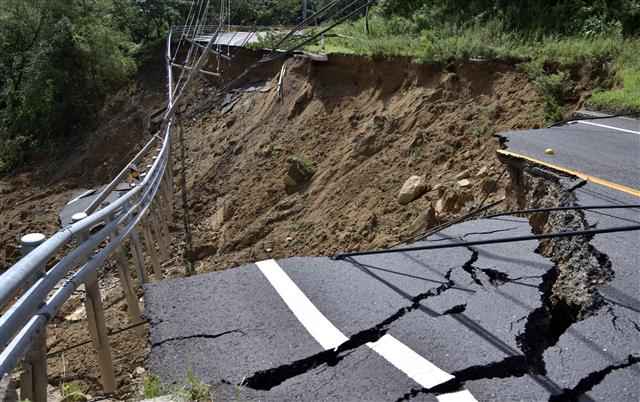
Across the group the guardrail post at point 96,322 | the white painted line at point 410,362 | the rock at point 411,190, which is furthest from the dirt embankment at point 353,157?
the guardrail post at point 96,322

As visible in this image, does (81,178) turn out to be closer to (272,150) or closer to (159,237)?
(272,150)

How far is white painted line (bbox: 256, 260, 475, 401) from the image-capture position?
3682mm

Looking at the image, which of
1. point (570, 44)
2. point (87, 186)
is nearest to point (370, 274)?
point (570, 44)

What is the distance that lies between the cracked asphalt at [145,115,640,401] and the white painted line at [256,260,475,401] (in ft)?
0.14

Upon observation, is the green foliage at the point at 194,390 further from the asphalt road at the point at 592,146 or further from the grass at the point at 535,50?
the grass at the point at 535,50

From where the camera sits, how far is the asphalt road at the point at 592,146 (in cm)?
784

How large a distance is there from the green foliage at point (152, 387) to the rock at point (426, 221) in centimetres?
599

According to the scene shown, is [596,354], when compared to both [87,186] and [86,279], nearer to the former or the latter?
[86,279]

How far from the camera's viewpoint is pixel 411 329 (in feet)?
14.0

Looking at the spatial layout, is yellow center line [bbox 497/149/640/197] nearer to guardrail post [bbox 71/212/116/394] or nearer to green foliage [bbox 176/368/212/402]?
green foliage [bbox 176/368/212/402]

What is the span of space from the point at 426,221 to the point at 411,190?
53.5 inches

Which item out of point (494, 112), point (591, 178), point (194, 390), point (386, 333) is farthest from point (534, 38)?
point (194, 390)

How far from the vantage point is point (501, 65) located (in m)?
12.9

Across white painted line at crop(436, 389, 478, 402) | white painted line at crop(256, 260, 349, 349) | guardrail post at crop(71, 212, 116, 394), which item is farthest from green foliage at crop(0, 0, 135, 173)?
white painted line at crop(436, 389, 478, 402)
